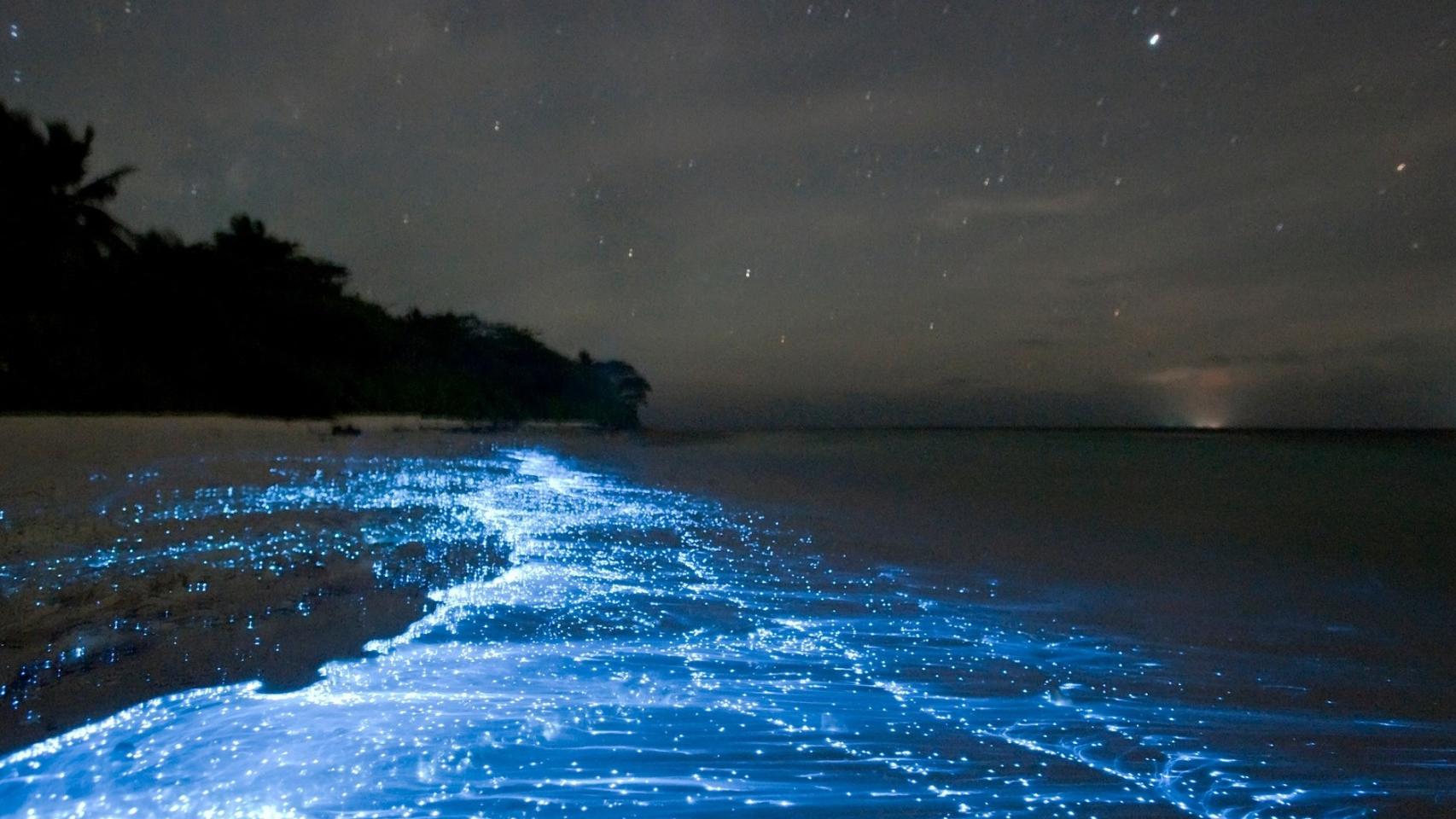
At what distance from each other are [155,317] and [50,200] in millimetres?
3676

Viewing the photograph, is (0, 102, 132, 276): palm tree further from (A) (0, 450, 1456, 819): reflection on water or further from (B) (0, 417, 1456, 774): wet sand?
(A) (0, 450, 1456, 819): reflection on water

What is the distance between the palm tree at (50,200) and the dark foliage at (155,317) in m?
0.03

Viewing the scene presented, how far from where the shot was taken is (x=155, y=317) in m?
20.6

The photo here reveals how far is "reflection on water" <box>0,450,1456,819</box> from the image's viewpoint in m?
2.89

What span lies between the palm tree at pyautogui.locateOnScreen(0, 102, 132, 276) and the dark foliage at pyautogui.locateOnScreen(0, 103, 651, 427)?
1.3 inches

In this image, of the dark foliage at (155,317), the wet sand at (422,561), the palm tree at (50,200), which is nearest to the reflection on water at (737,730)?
the wet sand at (422,561)

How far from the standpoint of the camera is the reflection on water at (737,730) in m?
2.89

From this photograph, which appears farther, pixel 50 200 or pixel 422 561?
pixel 50 200

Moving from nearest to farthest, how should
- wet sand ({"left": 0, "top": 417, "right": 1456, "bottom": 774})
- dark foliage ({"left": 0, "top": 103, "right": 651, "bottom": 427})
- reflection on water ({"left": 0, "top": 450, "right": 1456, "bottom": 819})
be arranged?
reflection on water ({"left": 0, "top": 450, "right": 1456, "bottom": 819}), wet sand ({"left": 0, "top": 417, "right": 1456, "bottom": 774}), dark foliage ({"left": 0, "top": 103, "right": 651, "bottom": 427})

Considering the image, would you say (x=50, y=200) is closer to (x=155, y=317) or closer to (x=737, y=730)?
(x=155, y=317)

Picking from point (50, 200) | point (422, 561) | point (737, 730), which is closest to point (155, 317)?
point (50, 200)

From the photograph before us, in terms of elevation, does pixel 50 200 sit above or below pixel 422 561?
above

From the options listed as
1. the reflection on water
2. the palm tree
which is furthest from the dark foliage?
the reflection on water

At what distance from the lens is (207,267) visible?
77.3ft
